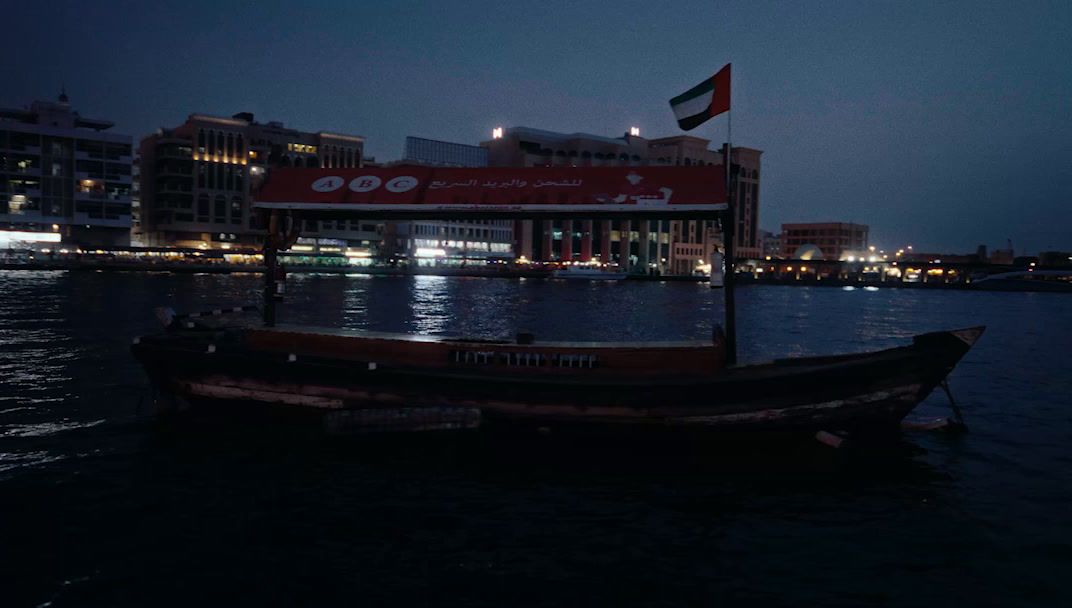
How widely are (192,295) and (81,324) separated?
2873cm

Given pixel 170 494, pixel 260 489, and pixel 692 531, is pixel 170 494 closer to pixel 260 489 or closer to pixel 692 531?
pixel 260 489

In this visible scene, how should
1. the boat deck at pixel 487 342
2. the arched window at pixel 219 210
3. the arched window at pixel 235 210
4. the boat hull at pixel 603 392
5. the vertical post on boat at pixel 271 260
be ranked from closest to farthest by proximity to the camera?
the boat hull at pixel 603 392, the boat deck at pixel 487 342, the vertical post on boat at pixel 271 260, the arched window at pixel 219 210, the arched window at pixel 235 210

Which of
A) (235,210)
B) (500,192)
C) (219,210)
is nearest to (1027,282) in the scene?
(235,210)

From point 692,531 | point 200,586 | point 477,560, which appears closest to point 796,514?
point 692,531

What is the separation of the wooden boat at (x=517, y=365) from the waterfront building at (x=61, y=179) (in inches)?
4511

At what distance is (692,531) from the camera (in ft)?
34.3

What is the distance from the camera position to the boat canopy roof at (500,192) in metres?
14.2

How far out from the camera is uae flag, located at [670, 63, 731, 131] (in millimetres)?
13812

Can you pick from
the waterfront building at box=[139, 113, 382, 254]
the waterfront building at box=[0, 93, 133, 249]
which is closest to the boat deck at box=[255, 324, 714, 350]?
the waterfront building at box=[0, 93, 133, 249]

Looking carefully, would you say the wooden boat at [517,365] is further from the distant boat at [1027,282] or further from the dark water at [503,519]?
the distant boat at [1027,282]

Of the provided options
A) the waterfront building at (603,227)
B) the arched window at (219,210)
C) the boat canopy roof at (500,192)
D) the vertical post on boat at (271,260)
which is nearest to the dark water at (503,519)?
the vertical post on boat at (271,260)

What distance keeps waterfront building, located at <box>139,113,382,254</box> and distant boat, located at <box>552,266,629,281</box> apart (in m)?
51.4

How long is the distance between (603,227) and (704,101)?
15958cm

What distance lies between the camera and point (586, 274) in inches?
6166
